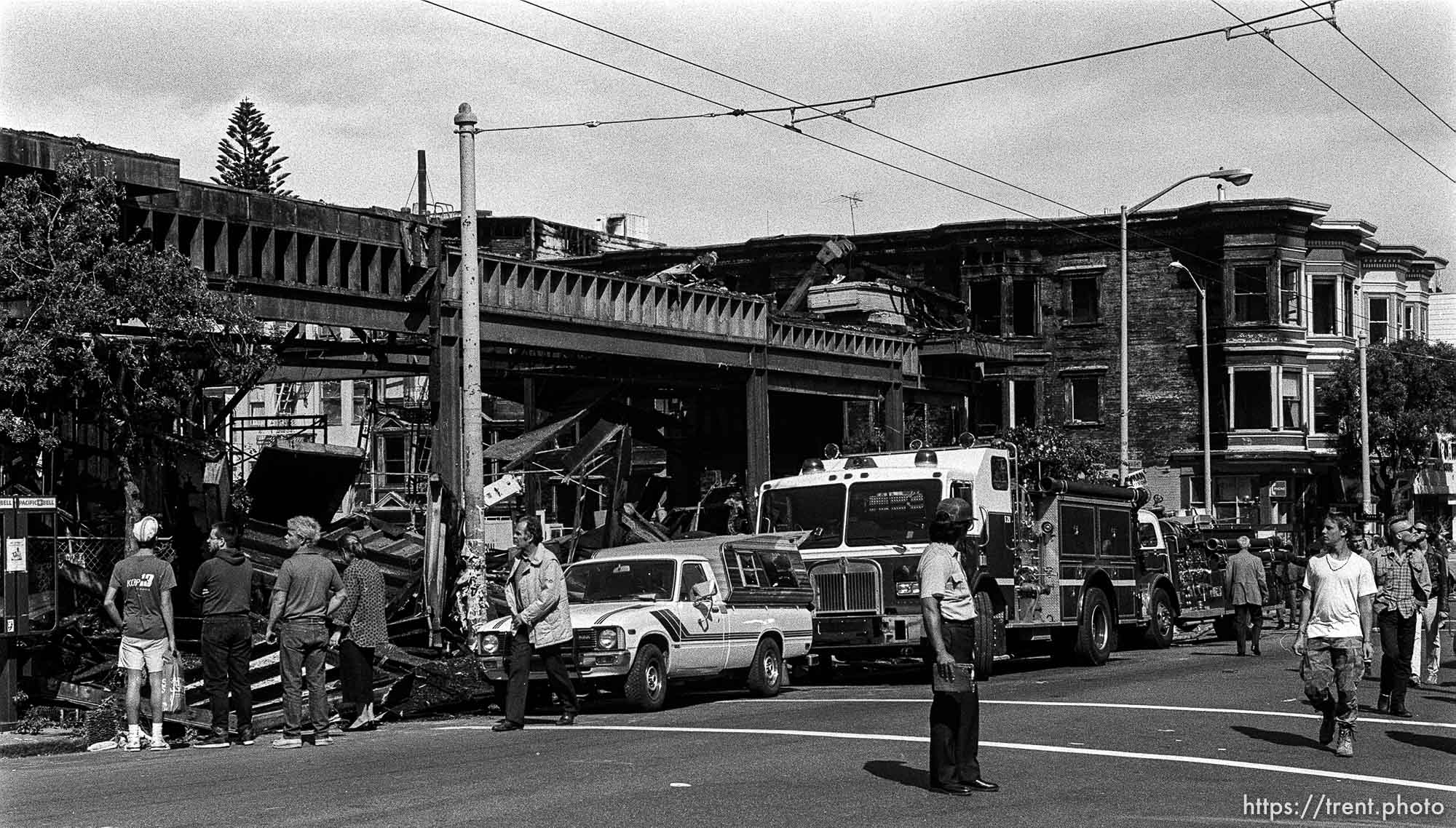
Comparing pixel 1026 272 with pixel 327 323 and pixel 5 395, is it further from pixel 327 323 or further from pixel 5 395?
pixel 5 395

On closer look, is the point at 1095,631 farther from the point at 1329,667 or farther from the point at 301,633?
the point at 301,633

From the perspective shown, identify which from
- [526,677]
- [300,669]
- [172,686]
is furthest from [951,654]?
[172,686]

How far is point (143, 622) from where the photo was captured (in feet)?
46.3

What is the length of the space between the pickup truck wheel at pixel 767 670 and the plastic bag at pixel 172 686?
20.5 feet

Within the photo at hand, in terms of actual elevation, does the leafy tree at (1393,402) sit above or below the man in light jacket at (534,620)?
above

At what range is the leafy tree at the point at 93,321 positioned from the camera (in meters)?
19.3

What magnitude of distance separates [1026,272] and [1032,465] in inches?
1480

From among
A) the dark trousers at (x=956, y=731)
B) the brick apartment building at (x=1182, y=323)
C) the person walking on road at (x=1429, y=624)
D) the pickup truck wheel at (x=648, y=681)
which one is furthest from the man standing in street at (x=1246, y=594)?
the brick apartment building at (x=1182, y=323)

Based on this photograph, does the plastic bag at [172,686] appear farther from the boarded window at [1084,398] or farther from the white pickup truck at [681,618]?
the boarded window at [1084,398]

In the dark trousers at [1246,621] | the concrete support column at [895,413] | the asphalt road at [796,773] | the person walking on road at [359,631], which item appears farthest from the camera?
the concrete support column at [895,413]

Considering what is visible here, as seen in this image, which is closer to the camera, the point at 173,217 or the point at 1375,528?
the point at 173,217

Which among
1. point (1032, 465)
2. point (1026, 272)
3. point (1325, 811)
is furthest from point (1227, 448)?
point (1325, 811)

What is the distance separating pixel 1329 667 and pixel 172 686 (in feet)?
30.8

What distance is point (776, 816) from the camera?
9516 millimetres
